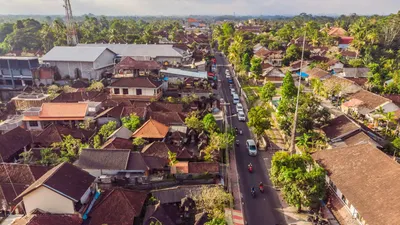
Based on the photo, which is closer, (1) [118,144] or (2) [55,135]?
(1) [118,144]

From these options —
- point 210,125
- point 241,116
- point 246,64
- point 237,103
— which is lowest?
point 241,116

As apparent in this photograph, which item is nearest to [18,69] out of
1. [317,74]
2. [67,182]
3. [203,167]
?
[67,182]

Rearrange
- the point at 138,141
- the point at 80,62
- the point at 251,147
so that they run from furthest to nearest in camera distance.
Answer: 1. the point at 80,62
2. the point at 251,147
3. the point at 138,141

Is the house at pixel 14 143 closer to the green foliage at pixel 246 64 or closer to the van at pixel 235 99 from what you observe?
the van at pixel 235 99

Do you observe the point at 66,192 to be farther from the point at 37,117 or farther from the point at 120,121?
the point at 37,117

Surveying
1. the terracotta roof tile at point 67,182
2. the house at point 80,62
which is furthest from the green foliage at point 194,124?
the house at point 80,62

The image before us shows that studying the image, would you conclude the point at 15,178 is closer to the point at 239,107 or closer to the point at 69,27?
the point at 239,107
